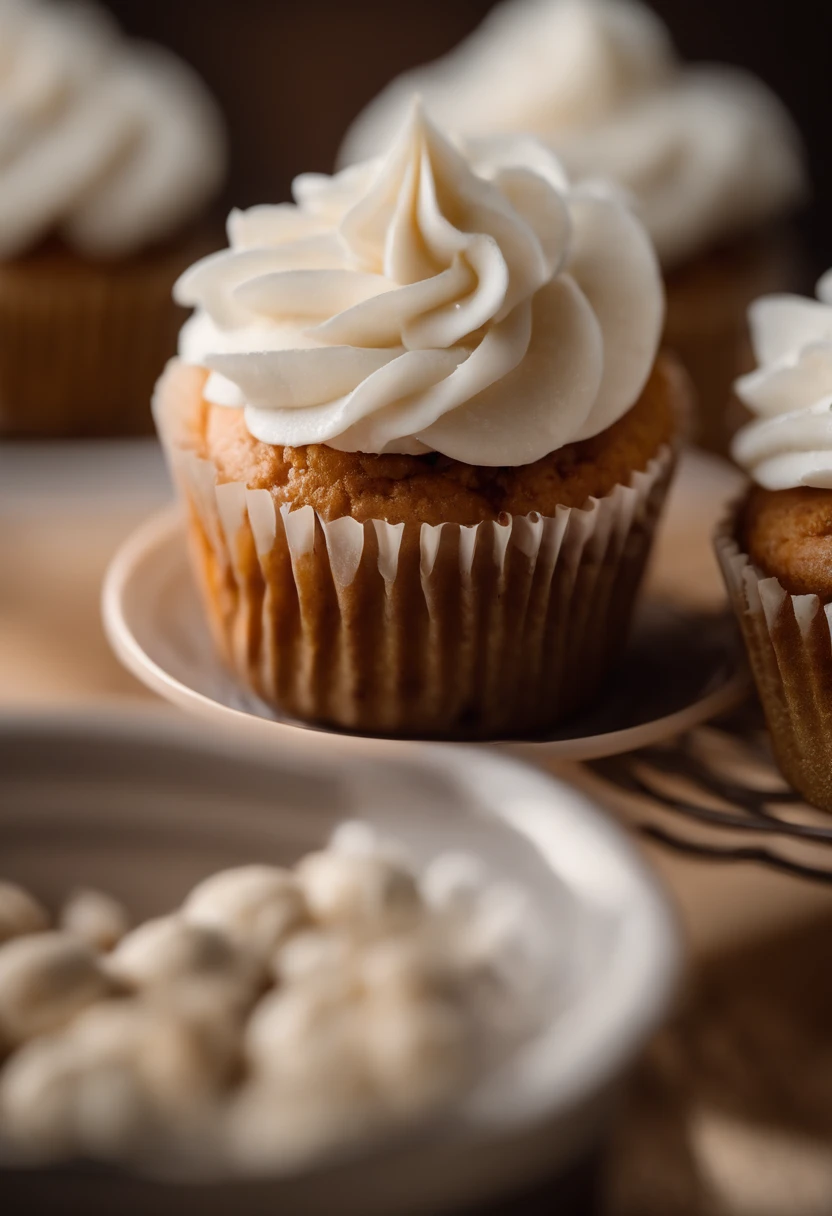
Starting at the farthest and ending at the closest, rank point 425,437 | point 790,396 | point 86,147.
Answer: point 86,147
point 790,396
point 425,437

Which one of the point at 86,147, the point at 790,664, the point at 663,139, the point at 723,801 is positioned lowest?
the point at 723,801

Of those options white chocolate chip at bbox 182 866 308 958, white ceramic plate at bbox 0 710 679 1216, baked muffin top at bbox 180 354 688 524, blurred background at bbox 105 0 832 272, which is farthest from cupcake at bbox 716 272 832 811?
blurred background at bbox 105 0 832 272

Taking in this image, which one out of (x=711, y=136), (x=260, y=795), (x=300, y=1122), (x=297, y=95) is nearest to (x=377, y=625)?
(x=260, y=795)

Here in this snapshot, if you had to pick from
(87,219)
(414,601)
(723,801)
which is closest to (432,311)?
(414,601)

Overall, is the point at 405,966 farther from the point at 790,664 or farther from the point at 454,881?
the point at 790,664

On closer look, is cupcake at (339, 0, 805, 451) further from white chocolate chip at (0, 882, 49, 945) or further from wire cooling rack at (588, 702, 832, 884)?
white chocolate chip at (0, 882, 49, 945)

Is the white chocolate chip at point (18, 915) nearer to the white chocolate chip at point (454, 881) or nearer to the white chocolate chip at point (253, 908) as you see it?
the white chocolate chip at point (253, 908)

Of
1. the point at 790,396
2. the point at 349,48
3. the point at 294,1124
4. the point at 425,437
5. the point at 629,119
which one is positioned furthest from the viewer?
the point at 349,48
